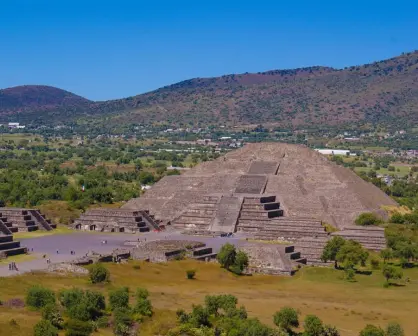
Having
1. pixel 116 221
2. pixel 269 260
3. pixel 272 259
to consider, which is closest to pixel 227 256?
pixel 269 260

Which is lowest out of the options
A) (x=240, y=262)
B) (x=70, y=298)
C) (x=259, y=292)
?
(x=259, y=292)

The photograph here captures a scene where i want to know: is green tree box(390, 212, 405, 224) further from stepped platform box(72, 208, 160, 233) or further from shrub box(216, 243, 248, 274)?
shrub box(216, 243, 248, 274)

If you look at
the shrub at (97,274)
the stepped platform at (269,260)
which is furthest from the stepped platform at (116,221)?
the shrub at (97,274)

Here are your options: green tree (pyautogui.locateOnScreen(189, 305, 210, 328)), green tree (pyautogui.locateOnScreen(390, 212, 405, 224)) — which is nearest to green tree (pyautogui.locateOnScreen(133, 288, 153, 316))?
green tree (pyautogui.locateOnScreen(189, 305, 210, 328))

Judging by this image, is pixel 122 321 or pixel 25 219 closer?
pixel 122 321

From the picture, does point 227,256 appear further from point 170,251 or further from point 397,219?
point 397,219

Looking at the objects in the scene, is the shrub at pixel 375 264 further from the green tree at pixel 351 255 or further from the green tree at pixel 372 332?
the green tree at pixel 372 332
